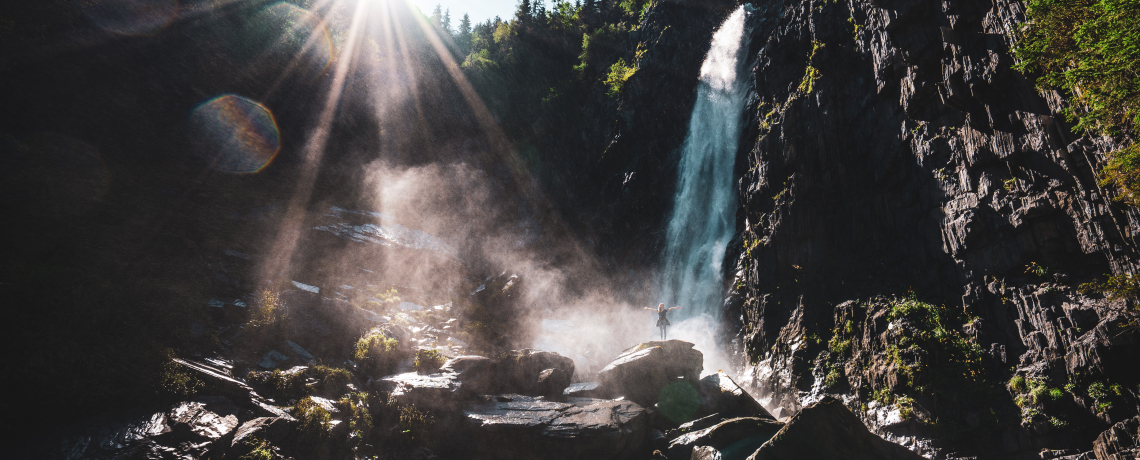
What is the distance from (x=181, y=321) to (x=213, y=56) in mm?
24394

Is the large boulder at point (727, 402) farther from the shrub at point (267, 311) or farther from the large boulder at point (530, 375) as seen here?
the shrub at point (267, 311)

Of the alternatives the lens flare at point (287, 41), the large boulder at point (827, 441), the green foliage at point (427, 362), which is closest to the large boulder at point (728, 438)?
the large boulder at point (827, 441)

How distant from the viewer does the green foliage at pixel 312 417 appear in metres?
9.80

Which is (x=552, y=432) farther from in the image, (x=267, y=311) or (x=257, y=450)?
(x=267, y=311)

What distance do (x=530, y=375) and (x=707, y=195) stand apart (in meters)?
16.7

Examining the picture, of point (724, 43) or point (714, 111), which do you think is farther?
point (724, 43)

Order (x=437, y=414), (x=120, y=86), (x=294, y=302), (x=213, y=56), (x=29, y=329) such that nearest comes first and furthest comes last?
(x=29, y=329), (x=437, y=414), (x=294, y=302), (x=120, y=86), (x=213, y=56)

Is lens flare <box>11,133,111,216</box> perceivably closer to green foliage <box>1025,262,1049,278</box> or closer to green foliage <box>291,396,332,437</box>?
green foliage <box>291,396,332,437</box>

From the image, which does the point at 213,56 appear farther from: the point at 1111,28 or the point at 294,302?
the point at 1111,28

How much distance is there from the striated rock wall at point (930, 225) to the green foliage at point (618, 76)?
14.7 metres

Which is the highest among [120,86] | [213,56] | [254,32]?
[254,32]

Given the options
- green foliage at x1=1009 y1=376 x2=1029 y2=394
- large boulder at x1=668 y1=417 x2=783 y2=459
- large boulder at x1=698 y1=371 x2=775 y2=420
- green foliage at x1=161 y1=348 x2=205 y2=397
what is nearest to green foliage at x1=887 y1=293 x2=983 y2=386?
green foliage at x1=1009 y1=376 x2=1029 y2=394

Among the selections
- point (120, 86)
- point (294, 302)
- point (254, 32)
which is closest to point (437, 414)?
point (294, 302)

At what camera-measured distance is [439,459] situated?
10.6m
